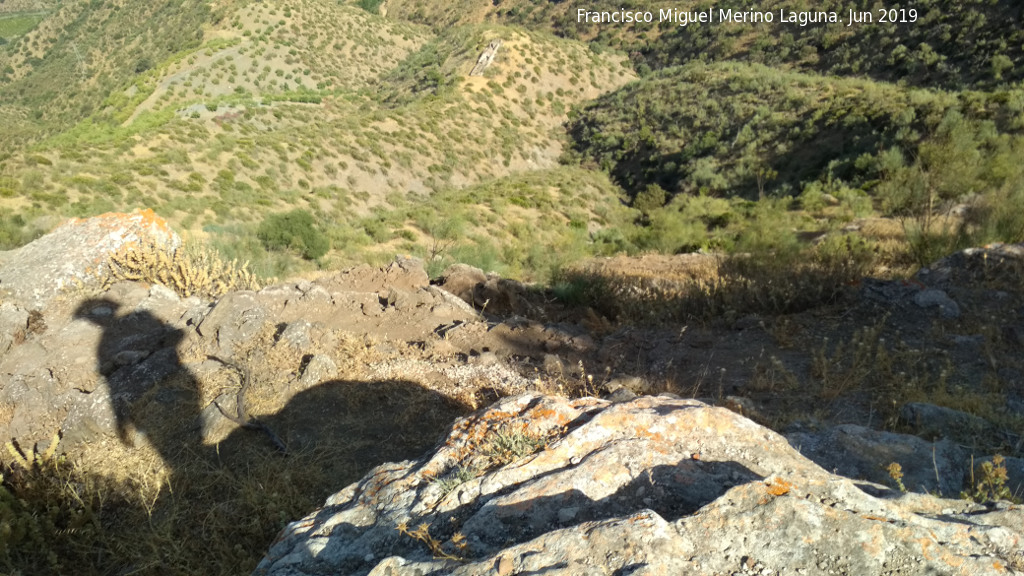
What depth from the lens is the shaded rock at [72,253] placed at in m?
5.79

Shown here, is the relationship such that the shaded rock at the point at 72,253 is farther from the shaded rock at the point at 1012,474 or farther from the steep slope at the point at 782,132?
the steep slope at the point at 782,132

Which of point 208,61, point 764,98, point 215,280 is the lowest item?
point 215,280

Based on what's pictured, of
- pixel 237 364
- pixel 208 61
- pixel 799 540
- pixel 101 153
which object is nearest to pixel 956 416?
pixel 799 540

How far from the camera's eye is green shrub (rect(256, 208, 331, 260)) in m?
13.6

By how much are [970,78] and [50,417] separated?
3288 cm

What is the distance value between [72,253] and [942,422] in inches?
340

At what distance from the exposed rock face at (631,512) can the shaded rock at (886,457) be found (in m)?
0.94

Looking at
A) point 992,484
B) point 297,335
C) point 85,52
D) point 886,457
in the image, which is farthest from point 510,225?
point 85,52

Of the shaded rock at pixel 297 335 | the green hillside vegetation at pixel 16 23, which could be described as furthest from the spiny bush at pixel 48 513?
the green hillside vegetation at pixel 16 23

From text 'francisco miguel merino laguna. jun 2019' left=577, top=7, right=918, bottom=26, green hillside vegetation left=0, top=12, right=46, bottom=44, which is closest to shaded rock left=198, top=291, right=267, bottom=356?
text 'francisco miguel merino laguna. jun 2019' left=577, top=7, right=918, bottom=26

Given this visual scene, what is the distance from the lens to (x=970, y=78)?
924 inches

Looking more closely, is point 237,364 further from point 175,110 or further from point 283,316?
point 175,110

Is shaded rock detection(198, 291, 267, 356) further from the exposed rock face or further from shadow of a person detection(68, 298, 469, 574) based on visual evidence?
the exposed rock face

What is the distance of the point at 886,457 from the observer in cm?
299
